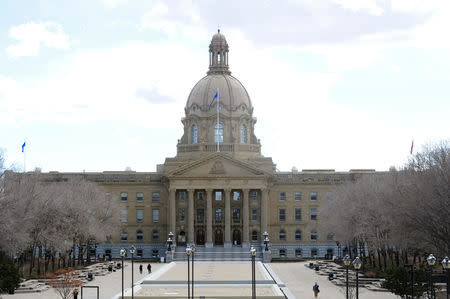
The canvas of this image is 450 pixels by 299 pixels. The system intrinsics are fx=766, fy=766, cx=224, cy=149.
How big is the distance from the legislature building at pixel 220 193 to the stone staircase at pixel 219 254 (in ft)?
2.22

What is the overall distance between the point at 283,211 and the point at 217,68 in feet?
93.2

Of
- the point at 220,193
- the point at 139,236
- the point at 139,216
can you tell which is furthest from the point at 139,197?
the point at 220,193

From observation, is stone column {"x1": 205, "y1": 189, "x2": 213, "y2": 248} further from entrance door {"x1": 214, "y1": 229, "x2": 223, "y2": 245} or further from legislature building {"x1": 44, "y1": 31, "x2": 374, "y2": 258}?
entrance door {"x1": 214, "y1": 229, "x2": 223, "y2": 245}

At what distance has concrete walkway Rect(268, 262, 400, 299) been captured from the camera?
200 feet

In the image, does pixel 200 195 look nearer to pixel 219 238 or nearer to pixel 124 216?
pixel 219 238

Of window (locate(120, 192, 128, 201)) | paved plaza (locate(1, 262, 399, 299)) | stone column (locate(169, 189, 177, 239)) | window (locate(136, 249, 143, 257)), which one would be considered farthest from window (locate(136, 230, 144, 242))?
paved plaza (locate(1, 262, 399, 299))

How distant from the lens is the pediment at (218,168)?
116188 millimetres

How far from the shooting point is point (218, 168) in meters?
116

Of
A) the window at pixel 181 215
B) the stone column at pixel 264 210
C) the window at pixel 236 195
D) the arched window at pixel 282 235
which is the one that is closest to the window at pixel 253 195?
the window at pixel 236 195

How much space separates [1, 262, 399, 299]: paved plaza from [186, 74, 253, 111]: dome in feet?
153

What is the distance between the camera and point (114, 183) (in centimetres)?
12369

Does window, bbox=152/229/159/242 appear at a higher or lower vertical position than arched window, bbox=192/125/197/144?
lower

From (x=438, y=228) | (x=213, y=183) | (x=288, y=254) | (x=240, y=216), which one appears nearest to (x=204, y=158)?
(x=213, y=183)

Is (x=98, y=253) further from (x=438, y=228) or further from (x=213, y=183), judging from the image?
(x=438, y=228)
